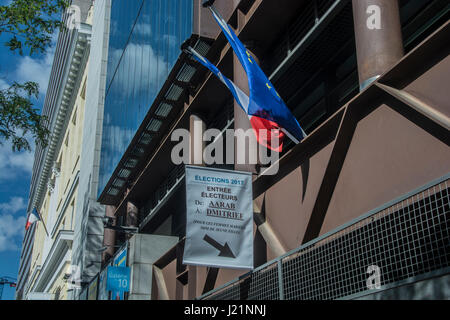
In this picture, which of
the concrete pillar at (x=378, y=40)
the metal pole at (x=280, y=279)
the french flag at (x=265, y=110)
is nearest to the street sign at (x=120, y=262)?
the french flag at (x=265, y=110)

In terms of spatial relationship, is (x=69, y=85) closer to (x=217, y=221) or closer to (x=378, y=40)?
(x=217, y=221)

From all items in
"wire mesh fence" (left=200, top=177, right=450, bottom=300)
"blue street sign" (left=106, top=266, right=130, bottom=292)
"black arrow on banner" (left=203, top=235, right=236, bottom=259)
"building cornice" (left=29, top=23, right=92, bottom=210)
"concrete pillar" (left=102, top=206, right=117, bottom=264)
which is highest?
"building cornice" (left=29, top=23, right=92, bottom=210)

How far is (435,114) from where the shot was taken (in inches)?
253

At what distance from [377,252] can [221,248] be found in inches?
142

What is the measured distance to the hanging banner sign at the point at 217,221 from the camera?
31.1 ft

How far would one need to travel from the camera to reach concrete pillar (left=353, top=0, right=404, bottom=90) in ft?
26.3

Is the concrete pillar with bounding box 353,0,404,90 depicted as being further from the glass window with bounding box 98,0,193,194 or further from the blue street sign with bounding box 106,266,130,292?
the blue street sign with bounding box 106,266,130,292

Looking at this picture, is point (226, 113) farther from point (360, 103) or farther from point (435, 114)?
point (435, 114)

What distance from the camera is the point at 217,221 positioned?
9.62m

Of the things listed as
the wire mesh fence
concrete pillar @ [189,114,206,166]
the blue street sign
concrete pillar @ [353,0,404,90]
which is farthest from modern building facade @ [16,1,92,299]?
concrete pillar @ [353,0,404,90]

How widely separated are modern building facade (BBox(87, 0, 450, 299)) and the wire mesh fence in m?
0.02

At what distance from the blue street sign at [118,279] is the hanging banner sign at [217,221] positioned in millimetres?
9047

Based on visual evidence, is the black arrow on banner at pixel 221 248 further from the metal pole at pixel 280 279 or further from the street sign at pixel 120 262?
the street sign at pixel 120 262

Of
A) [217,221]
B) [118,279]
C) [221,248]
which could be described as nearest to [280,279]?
[221,248]
